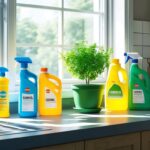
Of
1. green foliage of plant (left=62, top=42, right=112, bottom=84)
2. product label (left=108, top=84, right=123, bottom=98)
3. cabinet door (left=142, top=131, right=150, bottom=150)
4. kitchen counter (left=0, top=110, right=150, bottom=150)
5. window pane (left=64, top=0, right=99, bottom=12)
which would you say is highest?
window pane (left=64, top=0, right=99, bottom=12)

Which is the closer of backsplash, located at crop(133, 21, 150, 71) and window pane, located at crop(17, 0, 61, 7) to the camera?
window pane, located at crop(17, 0, 61, 7)

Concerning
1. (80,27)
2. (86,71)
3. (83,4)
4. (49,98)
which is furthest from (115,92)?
(83,4)

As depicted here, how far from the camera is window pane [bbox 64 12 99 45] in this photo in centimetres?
261

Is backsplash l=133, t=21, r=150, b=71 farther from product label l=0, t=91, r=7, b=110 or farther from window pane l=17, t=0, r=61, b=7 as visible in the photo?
product label l=0, t=91, r=7, b=110

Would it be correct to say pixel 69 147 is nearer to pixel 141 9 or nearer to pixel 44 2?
pixel 44 2

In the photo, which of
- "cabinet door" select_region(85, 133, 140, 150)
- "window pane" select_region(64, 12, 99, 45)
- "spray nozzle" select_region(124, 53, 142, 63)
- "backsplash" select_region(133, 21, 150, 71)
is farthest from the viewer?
"backsplash" select_region(133, 21, 150, 71)

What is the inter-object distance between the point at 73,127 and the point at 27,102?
439 millimetres

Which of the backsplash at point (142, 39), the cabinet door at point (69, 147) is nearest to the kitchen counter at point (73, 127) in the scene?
the cabinet door at point (69, 147)

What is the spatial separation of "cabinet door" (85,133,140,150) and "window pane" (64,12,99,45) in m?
0.98

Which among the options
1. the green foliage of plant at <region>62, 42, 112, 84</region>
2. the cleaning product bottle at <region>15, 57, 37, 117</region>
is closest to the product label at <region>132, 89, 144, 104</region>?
the green foliage of plant at <region>62, 42, 112, 84</region>

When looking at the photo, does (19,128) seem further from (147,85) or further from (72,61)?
(147,85)

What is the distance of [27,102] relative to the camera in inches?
79.4

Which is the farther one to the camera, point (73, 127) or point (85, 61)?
point (85, 61)

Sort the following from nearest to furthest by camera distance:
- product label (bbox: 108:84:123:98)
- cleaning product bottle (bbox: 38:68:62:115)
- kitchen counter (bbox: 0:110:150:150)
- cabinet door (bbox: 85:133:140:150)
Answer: kitchen counter (bbox: 0:110:150:150), cabinet door (bbox: 85:133:140:150), cleaning product bottle (bbox: 38:68:62:115), product label (bbox: 108:84:123:98)
